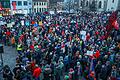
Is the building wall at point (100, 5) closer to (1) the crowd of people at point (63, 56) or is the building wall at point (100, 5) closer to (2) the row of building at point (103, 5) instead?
(2) the row of building at point (103, 5)

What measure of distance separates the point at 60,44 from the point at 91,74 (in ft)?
20.0

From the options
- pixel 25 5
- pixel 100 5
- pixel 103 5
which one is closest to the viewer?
pixel 25 5

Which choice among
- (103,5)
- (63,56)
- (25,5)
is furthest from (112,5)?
(63,56)

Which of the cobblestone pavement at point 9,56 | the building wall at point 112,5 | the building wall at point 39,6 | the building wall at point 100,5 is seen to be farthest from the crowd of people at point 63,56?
the building wall at point 100,5

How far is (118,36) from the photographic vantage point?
855 inches

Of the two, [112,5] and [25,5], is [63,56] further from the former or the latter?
[112,5]

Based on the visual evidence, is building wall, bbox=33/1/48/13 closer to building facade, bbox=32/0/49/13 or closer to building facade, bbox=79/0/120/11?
building facade, bbox=32/0/49/13

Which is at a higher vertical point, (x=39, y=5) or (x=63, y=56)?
(x=39, y=5)

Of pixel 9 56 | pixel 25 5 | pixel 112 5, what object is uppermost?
pixel 112 5

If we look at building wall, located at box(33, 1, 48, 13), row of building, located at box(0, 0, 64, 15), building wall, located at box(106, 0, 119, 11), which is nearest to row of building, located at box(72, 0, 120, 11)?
building wall, located at box(106, 0, 119, 11)

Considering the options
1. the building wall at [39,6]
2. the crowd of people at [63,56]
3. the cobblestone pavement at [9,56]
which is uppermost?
the building wall at [39,6]

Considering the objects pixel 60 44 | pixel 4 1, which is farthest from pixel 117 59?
pixel 4 1

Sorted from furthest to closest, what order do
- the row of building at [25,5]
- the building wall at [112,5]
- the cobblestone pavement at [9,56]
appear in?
the building wall at [112,5], the row of building at [25,5], the cobblestone pavement at [9,56]

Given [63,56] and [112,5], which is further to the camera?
[112,5]
